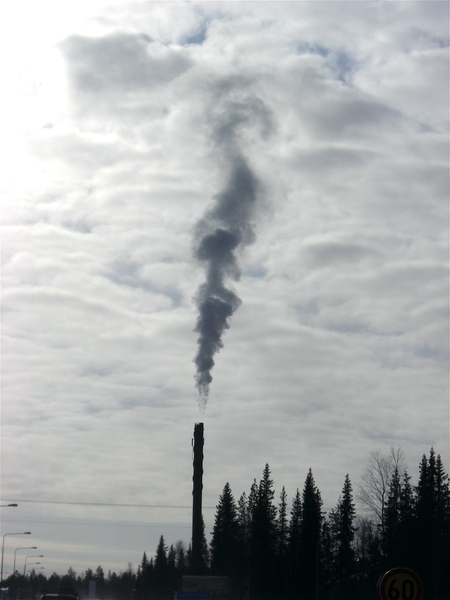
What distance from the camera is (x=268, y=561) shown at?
108312 millimetres

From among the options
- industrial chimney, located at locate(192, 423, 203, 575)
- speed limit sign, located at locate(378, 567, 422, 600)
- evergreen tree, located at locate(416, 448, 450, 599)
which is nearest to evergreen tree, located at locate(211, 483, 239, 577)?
industrial chimney, located at locate(192, 423, 203, 575)

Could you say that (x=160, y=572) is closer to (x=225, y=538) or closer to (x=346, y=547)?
(x=225, y=538)

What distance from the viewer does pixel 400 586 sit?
13.0 meters

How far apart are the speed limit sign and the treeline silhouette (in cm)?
6036

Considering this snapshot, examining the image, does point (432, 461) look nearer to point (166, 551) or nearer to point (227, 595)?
point (227, 595)

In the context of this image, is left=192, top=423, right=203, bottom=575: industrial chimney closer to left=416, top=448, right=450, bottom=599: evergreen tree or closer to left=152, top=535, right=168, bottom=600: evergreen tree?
left=416, top=448, right=450, bottom=599: evergreen tree

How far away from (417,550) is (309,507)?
119ft

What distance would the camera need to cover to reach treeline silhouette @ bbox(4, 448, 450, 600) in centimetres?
7375

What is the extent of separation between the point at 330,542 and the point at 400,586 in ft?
320

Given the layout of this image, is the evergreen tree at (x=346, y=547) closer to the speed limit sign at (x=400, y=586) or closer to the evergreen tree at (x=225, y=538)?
the evergreen tree at (x=225, y=538)

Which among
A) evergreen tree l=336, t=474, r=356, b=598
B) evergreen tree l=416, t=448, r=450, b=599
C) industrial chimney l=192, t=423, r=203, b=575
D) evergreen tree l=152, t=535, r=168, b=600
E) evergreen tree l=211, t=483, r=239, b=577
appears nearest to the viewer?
evergreen tree l=416, t=448, r=450, b=599

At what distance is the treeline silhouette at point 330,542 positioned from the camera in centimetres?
7375

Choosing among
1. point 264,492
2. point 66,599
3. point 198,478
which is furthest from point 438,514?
point 66,599

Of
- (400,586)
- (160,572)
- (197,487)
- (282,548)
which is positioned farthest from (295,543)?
(400,586)
